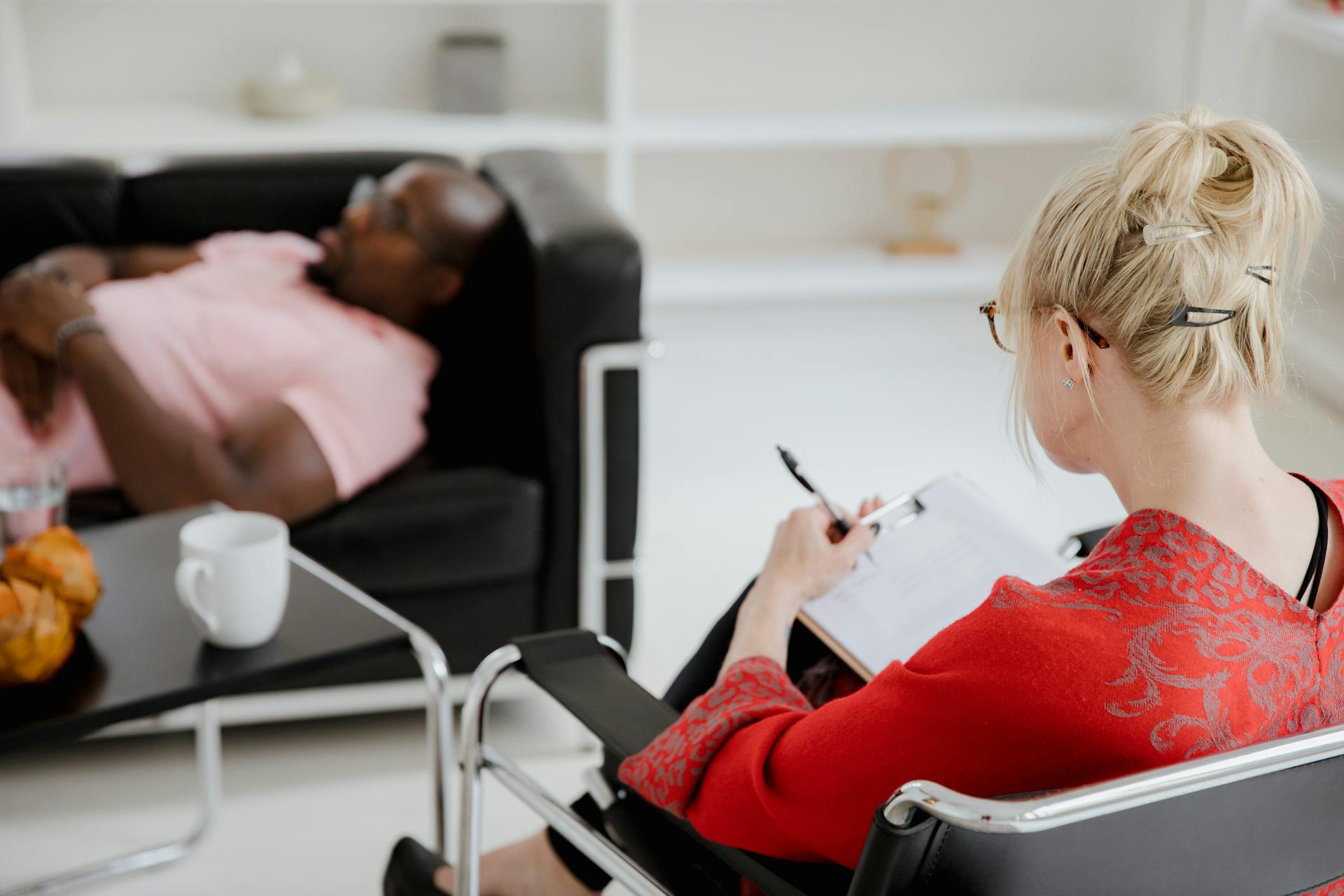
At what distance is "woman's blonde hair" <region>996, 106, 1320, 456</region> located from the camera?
3.21 ft

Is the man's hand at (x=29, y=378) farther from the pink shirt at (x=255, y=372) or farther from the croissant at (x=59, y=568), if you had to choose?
the croissant at (x=59, y=568)

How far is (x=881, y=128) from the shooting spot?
4098 mm

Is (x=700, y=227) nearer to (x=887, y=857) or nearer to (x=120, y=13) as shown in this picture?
(x=120, y=13)

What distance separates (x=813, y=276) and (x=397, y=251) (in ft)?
6.57

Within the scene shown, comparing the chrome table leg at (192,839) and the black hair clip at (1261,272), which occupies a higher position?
the black hair clip at (1261,272)

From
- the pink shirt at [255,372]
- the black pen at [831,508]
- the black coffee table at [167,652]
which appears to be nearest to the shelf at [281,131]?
the pink shirt at [255,372]

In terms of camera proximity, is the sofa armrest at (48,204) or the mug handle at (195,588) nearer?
the mug handle at (195,588)

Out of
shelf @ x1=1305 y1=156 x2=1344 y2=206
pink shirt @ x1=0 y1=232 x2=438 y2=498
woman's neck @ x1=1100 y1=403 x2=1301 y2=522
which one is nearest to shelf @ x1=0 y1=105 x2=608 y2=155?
pink shirt @ x1=0 y1=232 x2=438 y2=498

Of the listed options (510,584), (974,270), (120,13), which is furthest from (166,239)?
(974,270)

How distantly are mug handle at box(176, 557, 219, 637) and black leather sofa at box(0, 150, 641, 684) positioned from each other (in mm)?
538

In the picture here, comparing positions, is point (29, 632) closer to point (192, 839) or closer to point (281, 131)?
point (192, 839)

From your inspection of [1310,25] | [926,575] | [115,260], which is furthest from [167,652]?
[1310,25]

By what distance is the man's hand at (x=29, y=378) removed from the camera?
2.09 meters

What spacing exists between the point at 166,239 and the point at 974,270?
2.52 m
